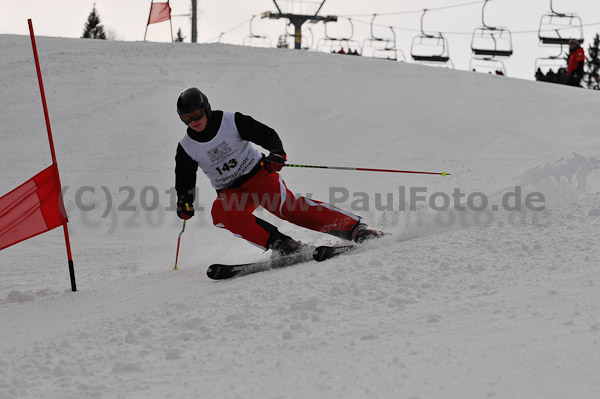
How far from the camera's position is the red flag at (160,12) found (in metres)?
18.5

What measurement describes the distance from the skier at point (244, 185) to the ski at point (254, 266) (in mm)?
101

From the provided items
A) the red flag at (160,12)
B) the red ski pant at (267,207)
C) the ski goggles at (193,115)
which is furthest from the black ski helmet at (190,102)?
the red flag at (160,12)

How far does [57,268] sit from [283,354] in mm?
4036

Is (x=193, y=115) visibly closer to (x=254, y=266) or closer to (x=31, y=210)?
(x=254, y=266)

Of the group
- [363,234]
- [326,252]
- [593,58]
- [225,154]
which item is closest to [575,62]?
[363,234]

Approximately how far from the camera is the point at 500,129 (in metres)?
9.65

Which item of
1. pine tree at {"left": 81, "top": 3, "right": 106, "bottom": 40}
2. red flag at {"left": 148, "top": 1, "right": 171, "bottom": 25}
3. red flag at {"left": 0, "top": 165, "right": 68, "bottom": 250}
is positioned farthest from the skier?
pine tree at {"left": 81, "top": 3, "right": 106, "bottom": 40}

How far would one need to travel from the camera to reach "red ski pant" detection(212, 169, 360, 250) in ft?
14.8

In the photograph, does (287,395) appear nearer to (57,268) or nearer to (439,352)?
(439,352)

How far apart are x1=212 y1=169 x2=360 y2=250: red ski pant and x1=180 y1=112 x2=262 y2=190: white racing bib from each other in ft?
0.35

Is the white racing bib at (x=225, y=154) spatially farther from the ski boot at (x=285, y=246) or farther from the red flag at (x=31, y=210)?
the red flag at (x=31, y=210)

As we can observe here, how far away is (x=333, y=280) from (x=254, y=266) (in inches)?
44.4

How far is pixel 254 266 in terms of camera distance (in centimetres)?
423

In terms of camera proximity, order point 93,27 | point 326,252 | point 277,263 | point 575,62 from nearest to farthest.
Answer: point 326,252 < point 277,263 < point 575,62 < point 93,27
